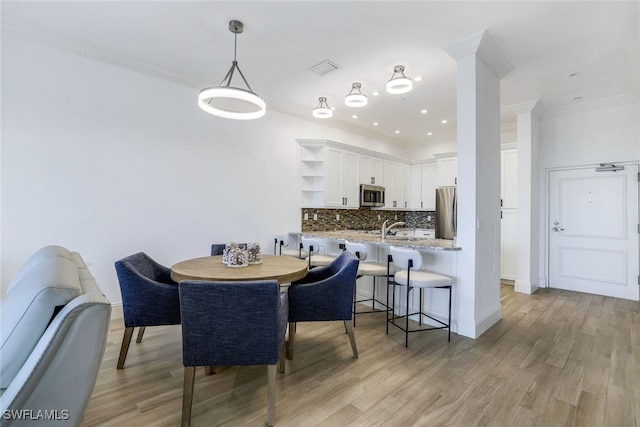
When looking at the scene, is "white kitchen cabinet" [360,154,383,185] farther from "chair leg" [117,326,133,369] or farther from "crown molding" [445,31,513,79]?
"chair leg" [117,326,133,369]

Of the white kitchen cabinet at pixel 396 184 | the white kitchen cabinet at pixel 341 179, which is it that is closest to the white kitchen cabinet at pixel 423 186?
the white kitchen cabinet at pixel 396 184

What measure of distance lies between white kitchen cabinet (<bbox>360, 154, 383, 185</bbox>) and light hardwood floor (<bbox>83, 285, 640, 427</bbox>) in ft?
10.9

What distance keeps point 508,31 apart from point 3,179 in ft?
16.2

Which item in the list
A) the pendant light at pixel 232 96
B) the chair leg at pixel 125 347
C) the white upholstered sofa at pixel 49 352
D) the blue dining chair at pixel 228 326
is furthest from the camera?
the pendant light at pixel 232 96

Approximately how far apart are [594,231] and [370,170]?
368 centimetres

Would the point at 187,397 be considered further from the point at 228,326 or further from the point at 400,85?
the point at 400,85

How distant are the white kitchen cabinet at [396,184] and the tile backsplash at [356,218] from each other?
0.32 meters

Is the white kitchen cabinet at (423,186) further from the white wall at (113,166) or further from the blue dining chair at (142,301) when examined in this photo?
the blue dining chair at (142,301)

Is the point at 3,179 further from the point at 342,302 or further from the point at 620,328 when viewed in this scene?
the point at 620,328

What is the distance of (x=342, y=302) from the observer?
2404 millimetres

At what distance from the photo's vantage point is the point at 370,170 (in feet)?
19.5

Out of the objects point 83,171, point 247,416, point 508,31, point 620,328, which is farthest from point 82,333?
point 620,328

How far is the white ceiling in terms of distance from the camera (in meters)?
2.54

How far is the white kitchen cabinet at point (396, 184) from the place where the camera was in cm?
641
